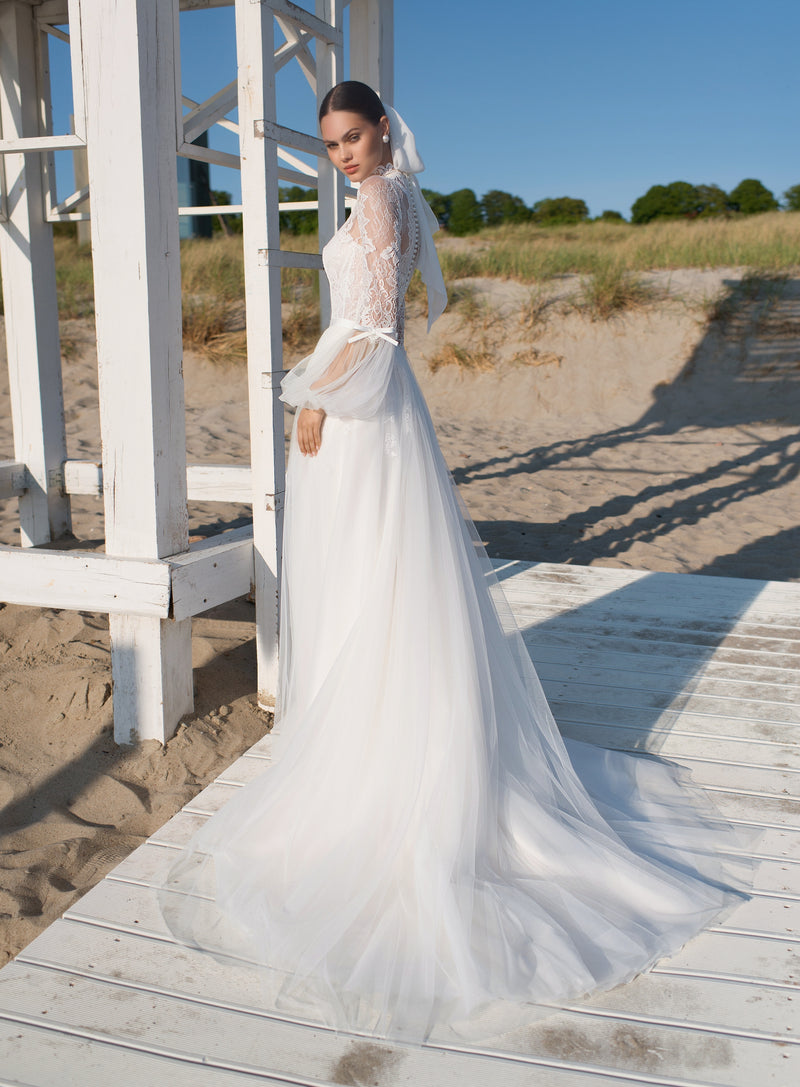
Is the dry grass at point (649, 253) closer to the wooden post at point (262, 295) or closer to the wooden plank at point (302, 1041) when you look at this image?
the wooden post at point (262, 295)

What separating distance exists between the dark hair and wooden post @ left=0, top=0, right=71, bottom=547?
10.3ft

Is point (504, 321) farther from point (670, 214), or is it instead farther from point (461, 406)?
point (670, 214)

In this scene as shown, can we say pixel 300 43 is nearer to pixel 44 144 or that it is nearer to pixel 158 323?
pixel 44 144

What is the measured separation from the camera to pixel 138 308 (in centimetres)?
282

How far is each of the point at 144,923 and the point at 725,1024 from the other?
133cm

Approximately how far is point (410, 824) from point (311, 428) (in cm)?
103

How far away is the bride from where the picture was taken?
190 centimetres

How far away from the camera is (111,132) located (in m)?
2.75

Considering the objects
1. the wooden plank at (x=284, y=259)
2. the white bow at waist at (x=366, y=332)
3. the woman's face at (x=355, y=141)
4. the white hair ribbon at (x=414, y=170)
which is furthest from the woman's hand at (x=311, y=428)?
the wooden plank at (x=284, y=259)

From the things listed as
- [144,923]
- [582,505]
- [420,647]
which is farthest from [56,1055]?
[582,505]

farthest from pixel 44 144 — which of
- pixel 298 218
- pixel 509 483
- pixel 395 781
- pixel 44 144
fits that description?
pixel 298 218

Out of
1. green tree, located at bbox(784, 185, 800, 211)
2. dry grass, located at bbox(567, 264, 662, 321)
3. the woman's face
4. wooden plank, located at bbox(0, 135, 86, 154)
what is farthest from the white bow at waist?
green tree, located at bbox(784, 185, 800, 211)

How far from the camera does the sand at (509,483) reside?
9.65 ft

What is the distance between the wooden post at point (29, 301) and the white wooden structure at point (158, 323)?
6.01 feet
